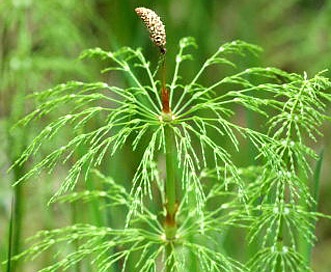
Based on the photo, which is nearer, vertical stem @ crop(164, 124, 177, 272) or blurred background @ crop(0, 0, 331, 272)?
vertical stem @ crop(164, 124, 177, 272)

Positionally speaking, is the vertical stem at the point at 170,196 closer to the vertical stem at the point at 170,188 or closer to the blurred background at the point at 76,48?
the vertical stem at the point at 170,188

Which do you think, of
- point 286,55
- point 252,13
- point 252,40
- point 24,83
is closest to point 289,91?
point 24,83

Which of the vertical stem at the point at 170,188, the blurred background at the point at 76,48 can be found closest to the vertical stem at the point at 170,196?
the vertical stem at the point at 170,188

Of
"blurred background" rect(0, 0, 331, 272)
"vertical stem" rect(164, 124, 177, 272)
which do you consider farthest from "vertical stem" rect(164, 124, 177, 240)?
"blurred background" rect(0, 0, 331, 272)

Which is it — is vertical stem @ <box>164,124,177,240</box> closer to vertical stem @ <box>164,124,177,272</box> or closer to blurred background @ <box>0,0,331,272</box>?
vertical stem @ <box>164,124,177,272</box>

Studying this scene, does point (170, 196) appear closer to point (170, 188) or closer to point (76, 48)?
point (170, 188)

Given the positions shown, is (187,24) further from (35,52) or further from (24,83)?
(24,83)

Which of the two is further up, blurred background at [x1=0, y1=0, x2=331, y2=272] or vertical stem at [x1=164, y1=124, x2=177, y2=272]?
blurred background at [x1=0, y1=0, x2=331, y2=272]

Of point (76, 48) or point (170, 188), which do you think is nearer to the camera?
point (170, 188)

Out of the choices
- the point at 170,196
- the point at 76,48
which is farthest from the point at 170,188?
the point at 76,48
